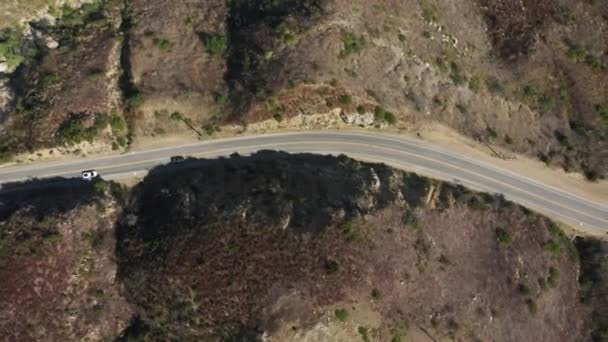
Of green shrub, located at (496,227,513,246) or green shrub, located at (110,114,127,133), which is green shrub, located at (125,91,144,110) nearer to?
green shrub, located at (110,114,127,133)

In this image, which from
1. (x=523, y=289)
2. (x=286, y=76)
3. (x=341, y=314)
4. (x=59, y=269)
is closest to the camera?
(x=341, y=314)

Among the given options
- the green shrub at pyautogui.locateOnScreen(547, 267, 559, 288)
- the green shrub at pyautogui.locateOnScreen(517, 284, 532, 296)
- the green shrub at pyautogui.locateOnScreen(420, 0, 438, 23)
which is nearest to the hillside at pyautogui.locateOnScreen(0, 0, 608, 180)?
the green shrub at pyautogui.locateOnScreen(420, 0, 438, 23)

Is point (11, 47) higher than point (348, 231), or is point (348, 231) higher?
point (11, 47)

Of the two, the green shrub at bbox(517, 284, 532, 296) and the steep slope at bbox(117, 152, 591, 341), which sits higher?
the steep slope at bbox(117, 152, 591, 341)

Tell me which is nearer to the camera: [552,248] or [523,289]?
[523,289]

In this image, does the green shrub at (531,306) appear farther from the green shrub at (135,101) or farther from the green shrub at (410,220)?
the green shrub at (135,101)

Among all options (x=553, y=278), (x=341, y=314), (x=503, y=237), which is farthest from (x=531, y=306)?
(x=341, y=314)

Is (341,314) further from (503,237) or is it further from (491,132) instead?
(491,132)
